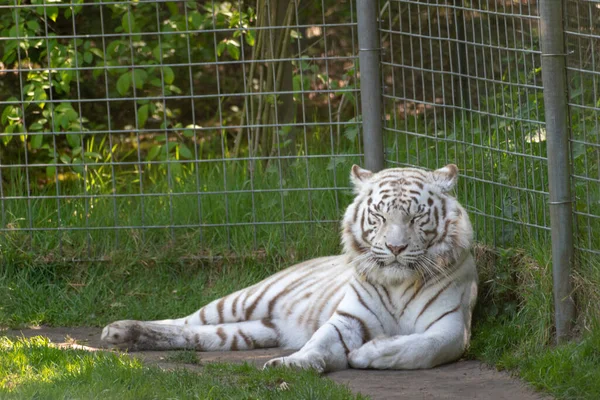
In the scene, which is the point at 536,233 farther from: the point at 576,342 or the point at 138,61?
the point at 138,61

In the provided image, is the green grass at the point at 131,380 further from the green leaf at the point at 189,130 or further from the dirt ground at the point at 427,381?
the green leaf at the point at 189,130

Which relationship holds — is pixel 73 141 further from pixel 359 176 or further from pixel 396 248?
pixel 396 248

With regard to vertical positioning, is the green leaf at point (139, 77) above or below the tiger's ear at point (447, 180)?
above

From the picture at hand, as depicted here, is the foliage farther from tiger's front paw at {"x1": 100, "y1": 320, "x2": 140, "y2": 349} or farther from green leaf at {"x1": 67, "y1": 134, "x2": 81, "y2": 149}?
tiger's front paw at {"x1": 100, "y1": 320, "x2": 140, "y2": 349}

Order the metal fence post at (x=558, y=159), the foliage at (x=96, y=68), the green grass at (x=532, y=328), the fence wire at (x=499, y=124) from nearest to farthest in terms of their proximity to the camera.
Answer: the green grass at (x=532, y=328), the metal fence post at (x=558, y=159), the fence wire at (x=499, y=124), the foliage at (x=96, y=68)

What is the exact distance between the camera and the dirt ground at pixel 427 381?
4.55 meters

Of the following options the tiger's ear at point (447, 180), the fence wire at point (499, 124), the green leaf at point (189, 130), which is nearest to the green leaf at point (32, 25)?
the green leaf at point (189, 130)

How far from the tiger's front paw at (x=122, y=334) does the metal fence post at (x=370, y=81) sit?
1.79m

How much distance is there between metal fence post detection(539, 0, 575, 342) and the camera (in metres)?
4.93

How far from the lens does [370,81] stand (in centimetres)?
616

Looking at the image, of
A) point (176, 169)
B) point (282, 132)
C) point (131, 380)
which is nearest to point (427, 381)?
point (131, 380)

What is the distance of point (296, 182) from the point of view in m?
6.78

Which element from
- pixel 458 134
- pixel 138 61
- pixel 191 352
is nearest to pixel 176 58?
pixel 138 61

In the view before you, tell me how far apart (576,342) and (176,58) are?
5491 mm
